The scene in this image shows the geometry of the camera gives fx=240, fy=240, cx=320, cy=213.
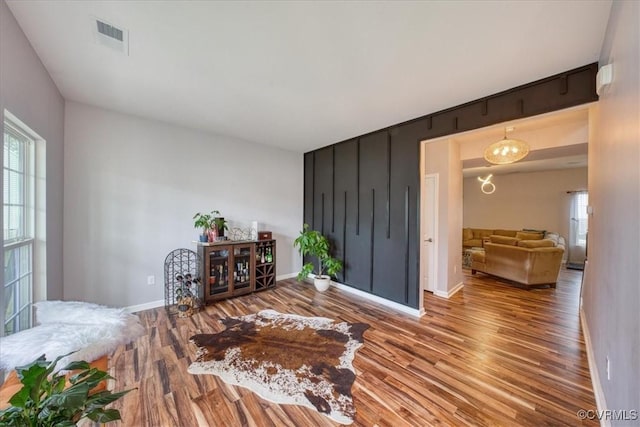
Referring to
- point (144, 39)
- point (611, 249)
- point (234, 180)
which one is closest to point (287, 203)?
point (234, 180)

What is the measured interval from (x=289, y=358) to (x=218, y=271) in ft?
6.45

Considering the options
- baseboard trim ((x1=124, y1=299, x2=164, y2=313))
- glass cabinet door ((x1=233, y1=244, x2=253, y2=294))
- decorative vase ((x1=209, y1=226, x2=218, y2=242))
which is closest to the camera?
baseboard trim ((x1=124, y1=299, x2=164, y2=313))

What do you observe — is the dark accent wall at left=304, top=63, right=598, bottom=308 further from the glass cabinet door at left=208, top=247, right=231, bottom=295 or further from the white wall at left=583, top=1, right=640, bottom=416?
the glass cabinet door at left=208, top=247, right=231, bottom=295

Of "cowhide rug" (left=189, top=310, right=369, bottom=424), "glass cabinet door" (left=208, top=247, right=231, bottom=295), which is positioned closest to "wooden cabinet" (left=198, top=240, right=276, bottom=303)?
"glass cabinet door" (left=208, top=247, right=231, bottom=295)

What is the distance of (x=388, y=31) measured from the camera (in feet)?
5.38

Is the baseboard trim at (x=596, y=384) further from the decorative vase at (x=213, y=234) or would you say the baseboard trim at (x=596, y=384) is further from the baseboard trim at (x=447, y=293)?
the decorative vase at (x=213, y=234)

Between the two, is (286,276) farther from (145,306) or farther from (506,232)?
(506,232)

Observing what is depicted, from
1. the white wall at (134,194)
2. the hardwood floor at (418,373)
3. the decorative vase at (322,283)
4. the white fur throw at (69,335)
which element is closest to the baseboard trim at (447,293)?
the hardwood floor at (418,373)

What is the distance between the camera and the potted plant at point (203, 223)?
3.44m

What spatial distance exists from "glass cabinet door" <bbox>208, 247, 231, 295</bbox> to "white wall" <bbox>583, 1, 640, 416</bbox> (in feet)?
12.4

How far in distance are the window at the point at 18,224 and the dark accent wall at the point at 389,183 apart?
361 centimetres

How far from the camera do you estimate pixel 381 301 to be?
3.56 m

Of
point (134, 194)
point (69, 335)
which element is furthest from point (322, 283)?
point (69, 335)

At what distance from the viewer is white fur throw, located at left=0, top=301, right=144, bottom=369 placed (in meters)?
1.14
